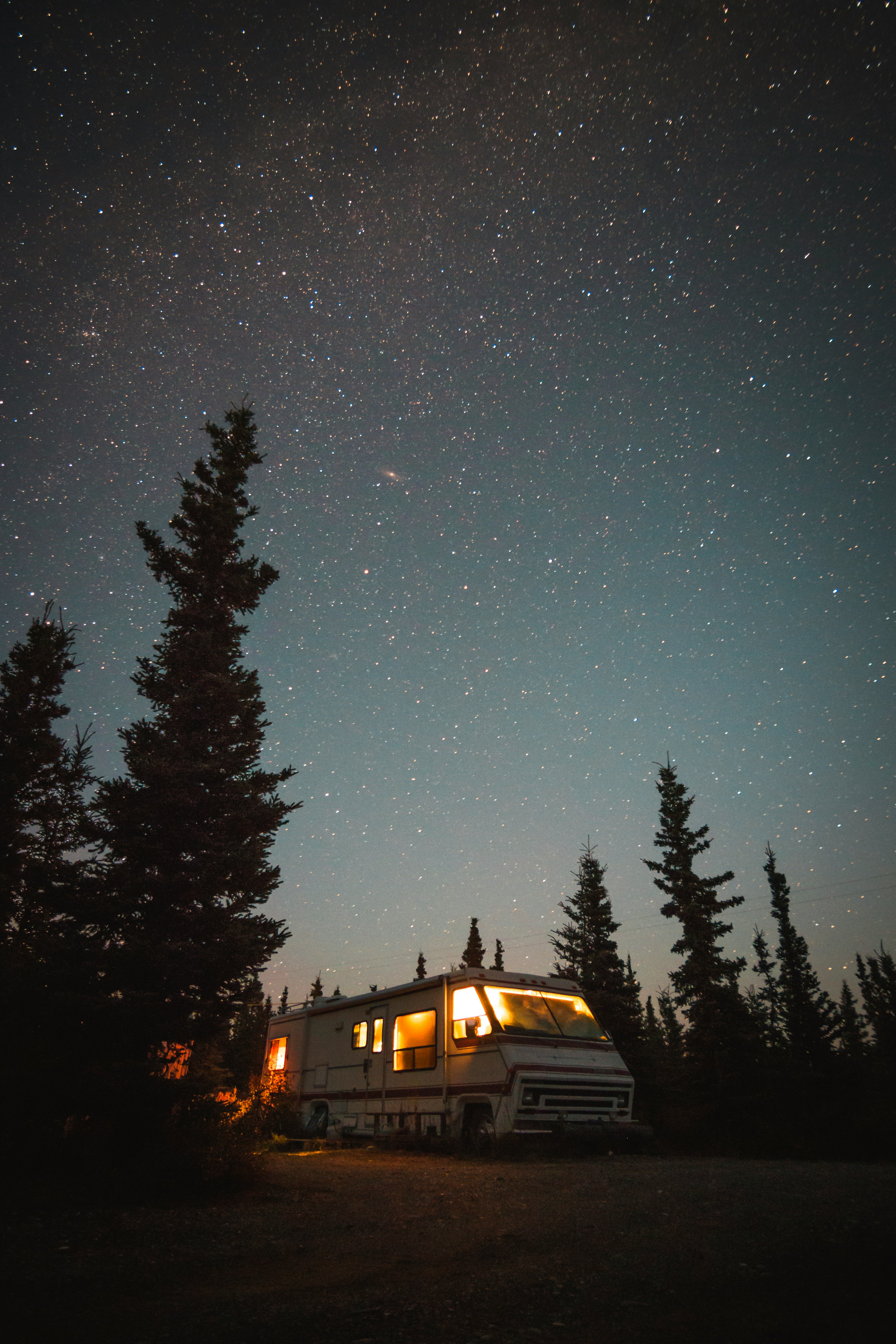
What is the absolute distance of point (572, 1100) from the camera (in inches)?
440

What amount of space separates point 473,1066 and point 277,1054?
8927 millimetres

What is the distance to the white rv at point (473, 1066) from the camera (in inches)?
430

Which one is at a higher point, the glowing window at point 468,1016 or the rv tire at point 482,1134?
the glowing window at point 468,1016

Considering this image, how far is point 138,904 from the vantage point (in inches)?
388

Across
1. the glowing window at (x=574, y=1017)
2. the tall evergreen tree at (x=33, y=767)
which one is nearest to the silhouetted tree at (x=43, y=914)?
the tall evergreen tree at (x=33, y=767)

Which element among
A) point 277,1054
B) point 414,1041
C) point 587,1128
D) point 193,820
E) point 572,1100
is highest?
point 193,820

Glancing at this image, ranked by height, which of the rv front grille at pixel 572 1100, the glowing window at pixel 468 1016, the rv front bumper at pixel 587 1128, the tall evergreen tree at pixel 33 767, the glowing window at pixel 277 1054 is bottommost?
the rv front bumper at pixel 587 1128

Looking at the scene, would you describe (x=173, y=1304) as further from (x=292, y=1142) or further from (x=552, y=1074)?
(x=292, y=1142)

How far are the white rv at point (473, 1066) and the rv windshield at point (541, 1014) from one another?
0.02 m

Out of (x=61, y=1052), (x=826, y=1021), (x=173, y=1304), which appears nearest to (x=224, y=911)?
(x=61, y=1052)

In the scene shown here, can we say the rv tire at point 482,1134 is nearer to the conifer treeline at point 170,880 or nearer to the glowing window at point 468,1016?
the glowing window at point 468,1016

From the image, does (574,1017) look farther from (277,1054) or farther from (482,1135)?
(277,1054)

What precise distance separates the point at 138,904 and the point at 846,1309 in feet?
30.3

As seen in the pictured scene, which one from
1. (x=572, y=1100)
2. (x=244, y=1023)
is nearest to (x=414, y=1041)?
(x=572, y=1100)
